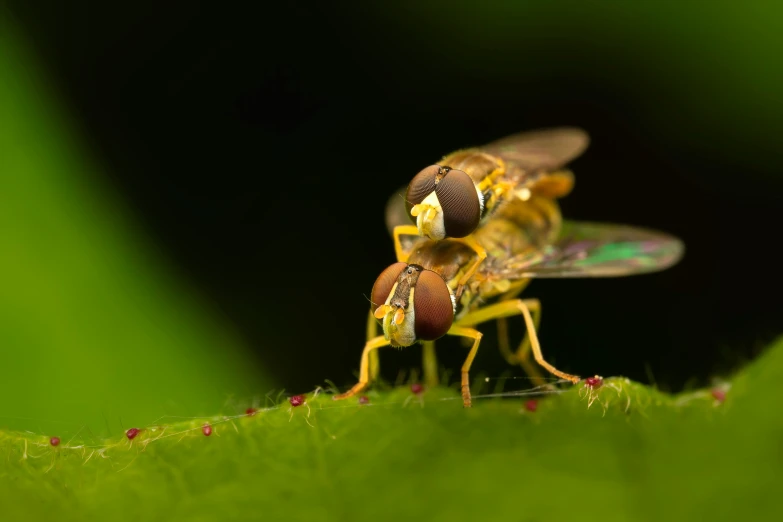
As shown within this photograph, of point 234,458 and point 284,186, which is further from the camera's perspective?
point 284,186

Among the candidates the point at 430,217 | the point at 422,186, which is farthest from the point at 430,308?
the point at 422,186

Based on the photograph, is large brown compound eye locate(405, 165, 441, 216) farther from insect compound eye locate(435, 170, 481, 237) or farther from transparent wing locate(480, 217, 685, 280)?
transparent wing locate(480, 217, 685, 280)

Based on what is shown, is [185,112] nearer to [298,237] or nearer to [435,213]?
[298,237]

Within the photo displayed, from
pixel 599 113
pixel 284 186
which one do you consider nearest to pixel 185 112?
pixel 284 186

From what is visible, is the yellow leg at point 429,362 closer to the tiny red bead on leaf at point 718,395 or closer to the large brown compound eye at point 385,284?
the large brown compound eye at point 385,284

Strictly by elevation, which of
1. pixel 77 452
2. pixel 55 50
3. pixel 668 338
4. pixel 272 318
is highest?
pixel 55 50

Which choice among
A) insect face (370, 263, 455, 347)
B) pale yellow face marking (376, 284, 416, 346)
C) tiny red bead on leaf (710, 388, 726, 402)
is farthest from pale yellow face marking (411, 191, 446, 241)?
tiny red bead on leaf (710, 388, 726, 402)

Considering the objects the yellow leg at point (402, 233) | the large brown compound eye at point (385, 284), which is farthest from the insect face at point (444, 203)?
the large brown compound eye at point (385, 284)

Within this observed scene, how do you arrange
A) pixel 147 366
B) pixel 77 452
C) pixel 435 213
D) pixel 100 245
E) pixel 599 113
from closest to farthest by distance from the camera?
pixel 77 452 → pixel 435 213 → pixel 147 366 → pixel 100 245 → pixel 599 113
